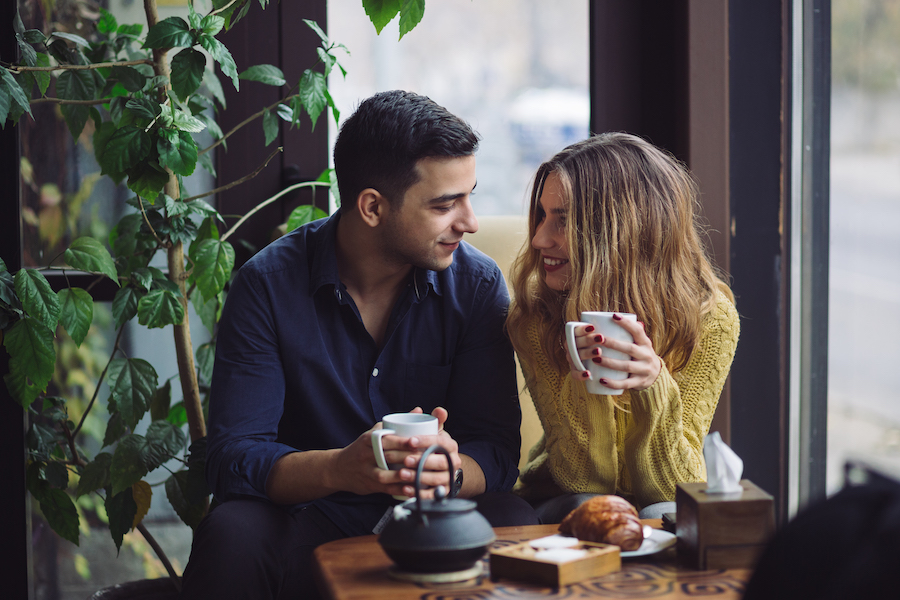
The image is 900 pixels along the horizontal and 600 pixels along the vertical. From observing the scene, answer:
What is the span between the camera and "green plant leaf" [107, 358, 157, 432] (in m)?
1.58

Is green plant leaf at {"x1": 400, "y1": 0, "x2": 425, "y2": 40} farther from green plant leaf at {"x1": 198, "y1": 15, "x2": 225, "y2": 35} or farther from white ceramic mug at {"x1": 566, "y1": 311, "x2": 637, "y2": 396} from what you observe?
white ceramic mug at {"x1": 566, "y1": 311, "x2": 637, "y2": 396}

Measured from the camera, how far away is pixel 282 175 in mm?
2008

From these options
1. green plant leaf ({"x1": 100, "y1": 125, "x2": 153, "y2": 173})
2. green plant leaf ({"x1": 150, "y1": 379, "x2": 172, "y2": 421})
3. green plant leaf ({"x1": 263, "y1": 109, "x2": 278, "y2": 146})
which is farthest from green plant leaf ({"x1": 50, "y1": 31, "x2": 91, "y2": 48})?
green plant leaf ({"x1": 150, "y1": 379, "x2": 172, "y2": 421})

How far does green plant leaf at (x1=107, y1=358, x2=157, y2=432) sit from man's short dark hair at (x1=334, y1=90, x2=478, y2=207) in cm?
55

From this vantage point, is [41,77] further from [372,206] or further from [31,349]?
[372,206]

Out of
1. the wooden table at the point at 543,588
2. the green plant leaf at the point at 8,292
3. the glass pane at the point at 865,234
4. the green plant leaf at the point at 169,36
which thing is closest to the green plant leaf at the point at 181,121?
the green plant leaf at the point at 169,36

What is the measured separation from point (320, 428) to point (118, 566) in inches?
37.0

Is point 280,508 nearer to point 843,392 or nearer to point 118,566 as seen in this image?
point 118,566

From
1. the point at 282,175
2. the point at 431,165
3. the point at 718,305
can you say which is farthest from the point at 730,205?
the point at 282,175

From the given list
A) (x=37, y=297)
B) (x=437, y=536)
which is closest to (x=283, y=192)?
(x=37, y=297)

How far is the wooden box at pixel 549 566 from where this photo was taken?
0.90m

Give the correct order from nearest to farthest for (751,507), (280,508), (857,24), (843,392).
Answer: (751,507) → (280,508) → (857,24) → (843,392)

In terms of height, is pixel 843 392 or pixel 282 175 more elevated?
pixel 282 175

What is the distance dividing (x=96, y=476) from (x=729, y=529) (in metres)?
1.26
